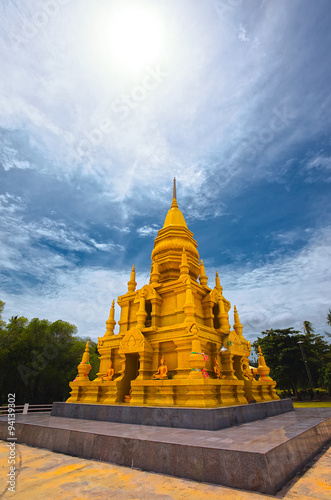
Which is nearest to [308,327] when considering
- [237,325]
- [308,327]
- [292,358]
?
[308,327]

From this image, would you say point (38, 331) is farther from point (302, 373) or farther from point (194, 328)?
point (302, 373)

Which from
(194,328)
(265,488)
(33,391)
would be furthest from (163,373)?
(33,391)

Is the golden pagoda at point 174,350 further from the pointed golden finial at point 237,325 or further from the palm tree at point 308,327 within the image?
the palm tree at point 308,327

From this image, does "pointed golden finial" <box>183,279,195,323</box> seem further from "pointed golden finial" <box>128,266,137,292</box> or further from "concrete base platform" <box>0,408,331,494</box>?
"concrete base platform" <box>0,408,331,494</box>

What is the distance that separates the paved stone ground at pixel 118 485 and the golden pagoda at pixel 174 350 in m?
6.17

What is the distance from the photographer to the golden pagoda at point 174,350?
12.5 m

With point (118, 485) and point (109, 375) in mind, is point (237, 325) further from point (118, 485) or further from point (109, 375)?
point (118, 485)

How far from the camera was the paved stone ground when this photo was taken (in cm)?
438

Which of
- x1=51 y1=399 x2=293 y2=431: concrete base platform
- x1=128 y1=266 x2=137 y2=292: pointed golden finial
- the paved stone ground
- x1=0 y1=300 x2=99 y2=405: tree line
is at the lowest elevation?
the paved stone ground

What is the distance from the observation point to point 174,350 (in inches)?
582

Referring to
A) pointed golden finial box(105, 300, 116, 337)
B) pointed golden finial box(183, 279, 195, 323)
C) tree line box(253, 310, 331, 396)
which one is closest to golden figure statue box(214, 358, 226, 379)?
pointed golden finial box(183, 279, 195, 323)

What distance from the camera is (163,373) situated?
1361cm

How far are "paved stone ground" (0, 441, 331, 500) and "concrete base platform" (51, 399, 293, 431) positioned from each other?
348cm

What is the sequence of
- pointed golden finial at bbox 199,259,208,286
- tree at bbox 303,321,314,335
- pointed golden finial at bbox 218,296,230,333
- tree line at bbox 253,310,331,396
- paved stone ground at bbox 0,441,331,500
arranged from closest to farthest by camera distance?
paved stone ground at bbox 0,441,331,500, pointed golden finial at bbox 218,296,230,333, pointed golden finial at bbox 199,259,208,286, tree line at bbox 253,310,331,396, tree at bbox 303,321,314,335
